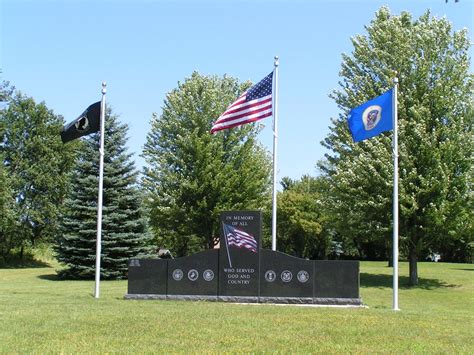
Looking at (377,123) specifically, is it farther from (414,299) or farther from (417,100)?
(417,100)

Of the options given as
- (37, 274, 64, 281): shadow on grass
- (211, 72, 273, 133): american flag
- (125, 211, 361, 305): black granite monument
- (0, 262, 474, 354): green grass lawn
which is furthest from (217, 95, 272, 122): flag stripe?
(37, 274, 64, 281): shadow on grass

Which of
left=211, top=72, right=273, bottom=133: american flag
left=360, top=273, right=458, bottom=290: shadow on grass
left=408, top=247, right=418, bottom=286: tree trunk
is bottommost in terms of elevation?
left=360, top=273, right=458, bottom=290: shadow on grass

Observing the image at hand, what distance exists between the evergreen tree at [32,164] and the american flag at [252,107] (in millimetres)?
33429

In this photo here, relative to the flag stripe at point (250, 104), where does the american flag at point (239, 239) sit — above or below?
below

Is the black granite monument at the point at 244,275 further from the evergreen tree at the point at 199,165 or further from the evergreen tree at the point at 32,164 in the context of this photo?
the evergreen tree at the point at 32,164

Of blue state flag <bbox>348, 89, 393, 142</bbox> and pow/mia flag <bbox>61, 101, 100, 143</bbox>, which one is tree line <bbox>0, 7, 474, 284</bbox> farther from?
pow/mia flag <bbox>61, 101, 100, 143</bbox>

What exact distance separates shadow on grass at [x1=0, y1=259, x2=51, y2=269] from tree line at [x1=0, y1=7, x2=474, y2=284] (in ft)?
15.3

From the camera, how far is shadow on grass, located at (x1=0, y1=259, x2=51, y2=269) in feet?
153

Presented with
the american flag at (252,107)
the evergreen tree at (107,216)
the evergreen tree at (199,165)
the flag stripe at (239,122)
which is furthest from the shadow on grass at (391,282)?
the american flag at (252,107)

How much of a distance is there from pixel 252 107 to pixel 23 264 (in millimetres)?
34893

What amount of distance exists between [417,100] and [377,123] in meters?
12.0

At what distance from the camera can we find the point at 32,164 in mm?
50125

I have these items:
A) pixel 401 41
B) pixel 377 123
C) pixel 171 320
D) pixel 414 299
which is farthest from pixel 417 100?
pixel 171 320

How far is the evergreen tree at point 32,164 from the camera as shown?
49.0 metres
